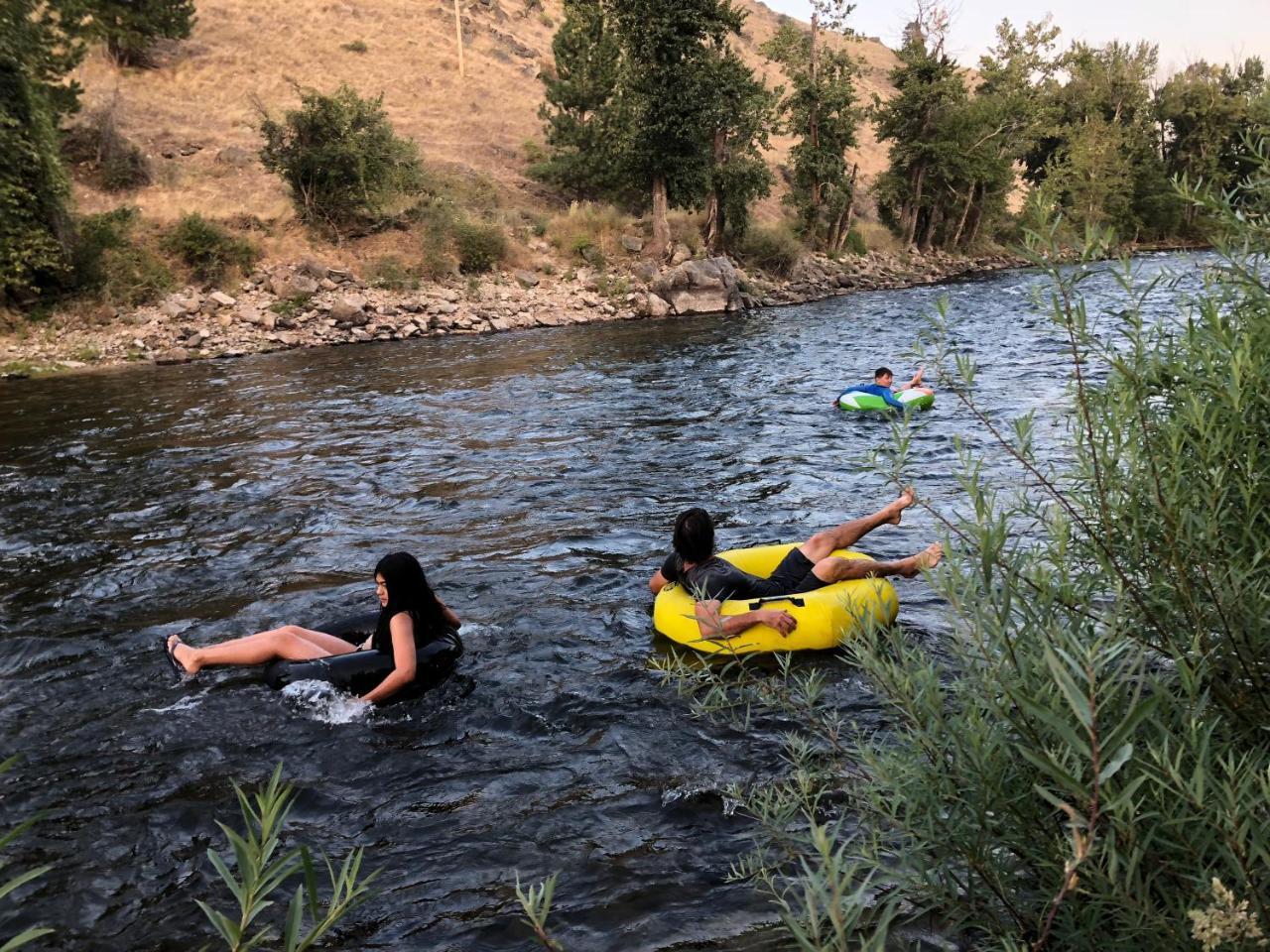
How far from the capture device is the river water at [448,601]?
3.72m

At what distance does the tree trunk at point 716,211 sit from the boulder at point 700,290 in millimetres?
4183

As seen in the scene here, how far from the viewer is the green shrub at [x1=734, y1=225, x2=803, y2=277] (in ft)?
109

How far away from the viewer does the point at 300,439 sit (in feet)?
39.8

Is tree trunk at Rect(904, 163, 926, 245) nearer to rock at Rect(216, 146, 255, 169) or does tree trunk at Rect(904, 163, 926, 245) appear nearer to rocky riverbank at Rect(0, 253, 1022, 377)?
rocky riverbank at Rect(0, 253, 1022, 377)

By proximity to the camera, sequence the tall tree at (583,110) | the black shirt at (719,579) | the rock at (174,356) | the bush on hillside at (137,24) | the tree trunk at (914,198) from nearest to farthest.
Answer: the black shirt at (719,579) < the rock at (174,356) < the tall tree at (583,110) < the bush on hillside at (137,24) < the tree trunk at (914,198)

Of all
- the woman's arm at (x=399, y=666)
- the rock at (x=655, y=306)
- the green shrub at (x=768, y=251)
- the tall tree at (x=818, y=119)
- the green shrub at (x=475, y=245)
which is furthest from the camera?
the tall tree at (x=818, y=119)

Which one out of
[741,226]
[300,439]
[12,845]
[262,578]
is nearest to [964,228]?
[741,226]

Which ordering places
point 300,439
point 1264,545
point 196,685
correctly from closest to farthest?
point 1264,545, point 196,685, point 300,439

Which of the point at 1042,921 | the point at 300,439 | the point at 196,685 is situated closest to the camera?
the point at 1042,921

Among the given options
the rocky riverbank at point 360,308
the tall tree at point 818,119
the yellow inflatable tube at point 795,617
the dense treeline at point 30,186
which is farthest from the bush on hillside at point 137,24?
the yellow inflatable tube at point 795,617

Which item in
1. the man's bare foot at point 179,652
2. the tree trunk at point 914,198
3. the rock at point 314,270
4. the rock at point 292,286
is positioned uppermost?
the tree trunk at point 914,198

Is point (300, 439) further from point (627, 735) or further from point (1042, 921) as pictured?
point (1042, 921)

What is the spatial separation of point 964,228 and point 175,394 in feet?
134

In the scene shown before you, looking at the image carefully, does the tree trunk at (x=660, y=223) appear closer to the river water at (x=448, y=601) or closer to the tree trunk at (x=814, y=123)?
the tree trunk at (x=814, y=123)
